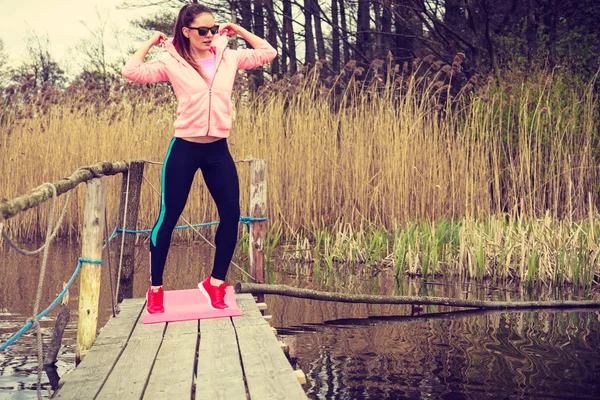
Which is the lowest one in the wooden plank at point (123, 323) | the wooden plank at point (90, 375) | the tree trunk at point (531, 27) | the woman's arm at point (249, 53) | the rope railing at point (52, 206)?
the wooden plank at point (90, 375)

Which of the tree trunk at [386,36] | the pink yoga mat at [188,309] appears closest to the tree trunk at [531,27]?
the tree trunk at [386,36]

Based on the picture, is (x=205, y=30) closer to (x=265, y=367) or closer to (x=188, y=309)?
(x=188, y=309)

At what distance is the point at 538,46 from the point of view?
1117 centimetres

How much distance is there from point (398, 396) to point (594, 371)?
3.13 ft

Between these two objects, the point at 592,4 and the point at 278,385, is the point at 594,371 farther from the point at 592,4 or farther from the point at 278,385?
the point at 592,4

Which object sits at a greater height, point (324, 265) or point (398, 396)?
point (324, 265)

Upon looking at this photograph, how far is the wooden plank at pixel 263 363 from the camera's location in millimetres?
2375

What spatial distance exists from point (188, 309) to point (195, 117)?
839mm

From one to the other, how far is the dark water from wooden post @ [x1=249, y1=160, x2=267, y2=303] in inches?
11.7

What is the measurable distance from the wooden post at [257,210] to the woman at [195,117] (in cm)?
116

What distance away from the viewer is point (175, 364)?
2736 mm

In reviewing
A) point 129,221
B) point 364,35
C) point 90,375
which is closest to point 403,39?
point 364,35

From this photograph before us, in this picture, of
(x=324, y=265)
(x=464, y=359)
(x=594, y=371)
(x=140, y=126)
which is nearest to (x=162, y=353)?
(x=464, y=359)

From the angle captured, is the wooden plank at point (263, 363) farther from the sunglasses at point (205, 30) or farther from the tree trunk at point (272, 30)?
the tree trunk at point (272, 30)
